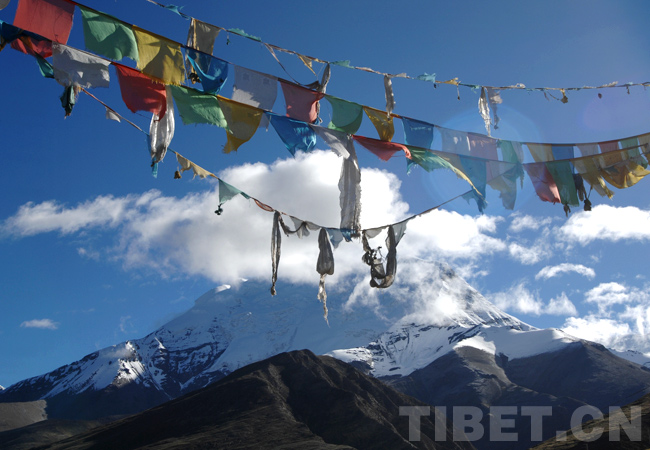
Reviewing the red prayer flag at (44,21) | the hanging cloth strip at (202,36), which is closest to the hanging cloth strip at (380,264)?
the hanging cloth strip at (202,36)

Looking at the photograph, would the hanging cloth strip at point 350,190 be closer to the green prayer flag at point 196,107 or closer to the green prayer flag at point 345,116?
the green prayer flag at point 345,116

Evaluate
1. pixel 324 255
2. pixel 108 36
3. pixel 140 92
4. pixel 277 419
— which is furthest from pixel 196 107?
pixel 277 419

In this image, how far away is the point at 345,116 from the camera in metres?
9.78

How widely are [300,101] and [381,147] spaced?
1.66 meters

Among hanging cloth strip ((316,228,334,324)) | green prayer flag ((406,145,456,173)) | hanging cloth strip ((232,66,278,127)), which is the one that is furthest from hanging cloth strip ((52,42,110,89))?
green prayer flag ((406,145,456,173))

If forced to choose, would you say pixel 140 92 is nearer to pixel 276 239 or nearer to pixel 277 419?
pixel 276 239

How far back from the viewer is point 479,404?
392 feet

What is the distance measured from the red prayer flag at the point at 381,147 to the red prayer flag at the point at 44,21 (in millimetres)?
4622

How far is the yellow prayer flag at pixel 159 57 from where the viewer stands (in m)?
7.97

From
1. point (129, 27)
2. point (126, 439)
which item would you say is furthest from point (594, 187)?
point (126, 439)

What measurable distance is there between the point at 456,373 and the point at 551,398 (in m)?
43.0

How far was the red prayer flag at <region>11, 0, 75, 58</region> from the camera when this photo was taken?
7.21 metres

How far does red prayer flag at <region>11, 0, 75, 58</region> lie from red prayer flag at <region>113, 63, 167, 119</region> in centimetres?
76

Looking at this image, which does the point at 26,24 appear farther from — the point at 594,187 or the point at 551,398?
the point at 551,398
